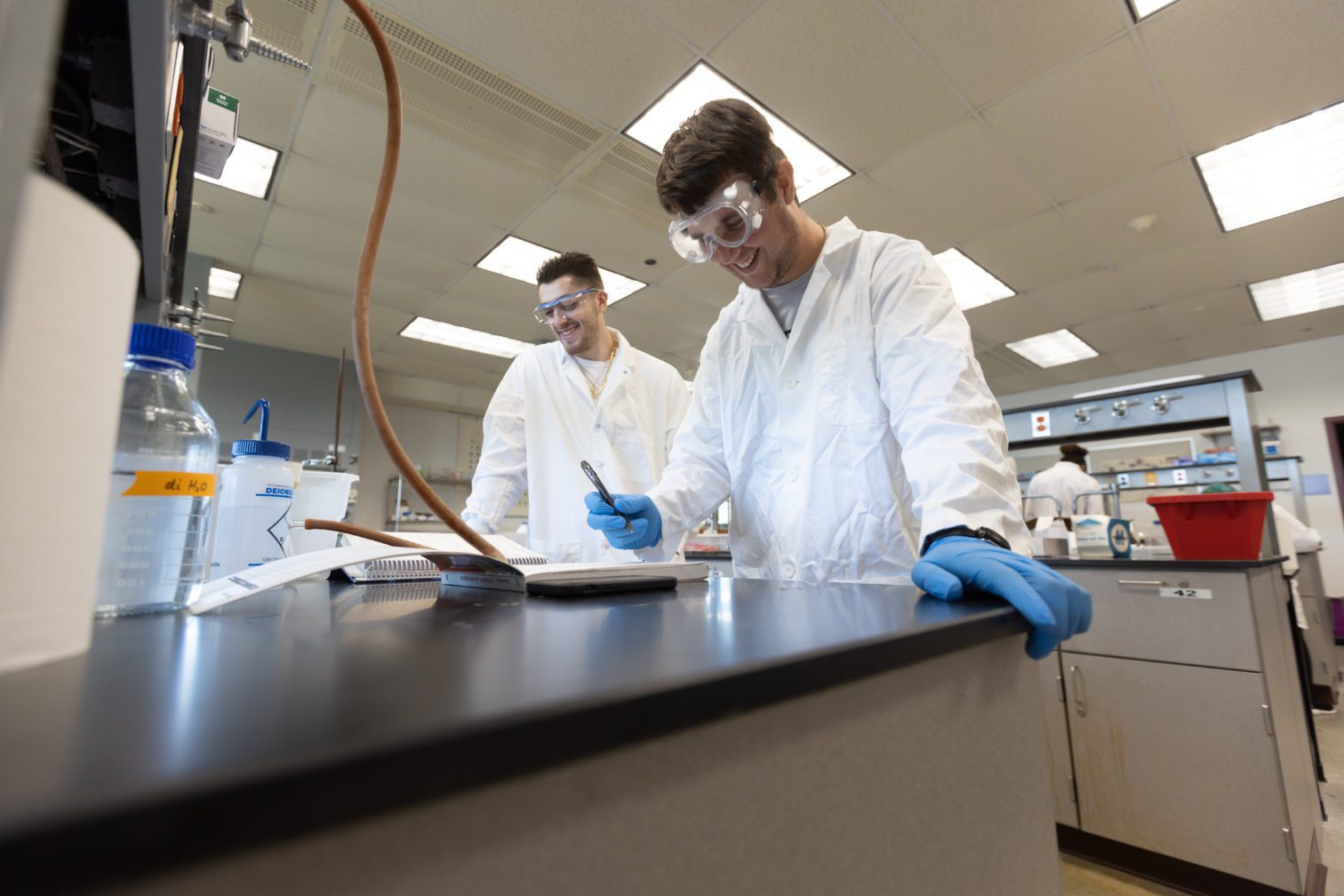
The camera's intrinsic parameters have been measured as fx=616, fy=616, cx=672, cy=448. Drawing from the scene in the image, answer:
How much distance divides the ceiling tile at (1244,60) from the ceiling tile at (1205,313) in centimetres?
237

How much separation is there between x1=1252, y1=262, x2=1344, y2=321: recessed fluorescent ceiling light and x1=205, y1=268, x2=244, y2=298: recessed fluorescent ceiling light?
721cm

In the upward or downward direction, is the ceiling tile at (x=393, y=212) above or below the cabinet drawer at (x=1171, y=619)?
above

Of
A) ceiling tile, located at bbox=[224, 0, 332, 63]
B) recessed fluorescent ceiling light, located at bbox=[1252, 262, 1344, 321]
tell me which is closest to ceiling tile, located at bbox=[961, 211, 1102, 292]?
recessed fluorescent ceiling light, located at bbox=[1252, 262, 1344, 321]

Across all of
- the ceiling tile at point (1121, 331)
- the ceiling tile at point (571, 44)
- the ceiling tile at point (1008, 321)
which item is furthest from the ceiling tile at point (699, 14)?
the ceiling tile at point (1121, 331)

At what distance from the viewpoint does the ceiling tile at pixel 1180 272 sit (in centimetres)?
393

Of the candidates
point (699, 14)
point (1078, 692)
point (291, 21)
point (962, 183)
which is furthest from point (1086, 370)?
point (291, 21)

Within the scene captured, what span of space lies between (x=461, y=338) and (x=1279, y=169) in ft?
17.8

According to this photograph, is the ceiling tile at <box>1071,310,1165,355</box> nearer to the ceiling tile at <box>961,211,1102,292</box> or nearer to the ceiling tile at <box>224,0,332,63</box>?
the ceiling tile at <box>961,211,1102,292</box>

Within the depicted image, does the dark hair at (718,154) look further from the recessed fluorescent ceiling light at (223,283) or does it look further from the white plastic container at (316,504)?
the recessed fluorescent ceiling light at (223,283)

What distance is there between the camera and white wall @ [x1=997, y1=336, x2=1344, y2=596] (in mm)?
5754

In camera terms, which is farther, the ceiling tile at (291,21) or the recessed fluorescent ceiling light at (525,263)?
the recessed fluorescent ceiling light at (525,263)

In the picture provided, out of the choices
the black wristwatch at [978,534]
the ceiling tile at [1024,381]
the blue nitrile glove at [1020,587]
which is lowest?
the blue nitrile glove at [1020,587]

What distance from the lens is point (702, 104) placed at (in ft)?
7.92

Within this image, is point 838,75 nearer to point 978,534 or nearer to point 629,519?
point 629,519
